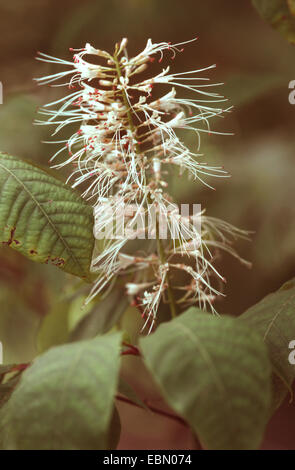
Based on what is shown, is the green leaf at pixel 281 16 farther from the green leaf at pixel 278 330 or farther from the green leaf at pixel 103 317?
the green leaf at pixel 103 317

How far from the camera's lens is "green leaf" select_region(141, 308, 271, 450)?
1.41ft

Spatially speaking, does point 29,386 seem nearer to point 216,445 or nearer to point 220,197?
point 216,445

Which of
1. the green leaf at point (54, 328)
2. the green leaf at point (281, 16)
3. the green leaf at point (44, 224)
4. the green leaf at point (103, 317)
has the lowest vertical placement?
the green leaf at point (54, 328)

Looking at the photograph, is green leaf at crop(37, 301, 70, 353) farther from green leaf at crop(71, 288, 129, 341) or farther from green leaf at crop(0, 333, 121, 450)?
green leaf at crop(0, 333, 121, 450)

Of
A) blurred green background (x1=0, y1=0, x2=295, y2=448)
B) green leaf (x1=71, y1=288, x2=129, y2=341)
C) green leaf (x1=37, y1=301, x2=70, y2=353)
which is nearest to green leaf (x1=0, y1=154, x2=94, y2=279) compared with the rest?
green leaf (x1=71, y1=288, x2=129, y2=341)

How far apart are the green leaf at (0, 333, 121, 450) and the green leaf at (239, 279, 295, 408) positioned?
0.61 ft

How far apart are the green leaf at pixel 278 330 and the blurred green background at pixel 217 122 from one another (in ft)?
2.04

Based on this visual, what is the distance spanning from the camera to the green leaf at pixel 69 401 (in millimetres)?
425

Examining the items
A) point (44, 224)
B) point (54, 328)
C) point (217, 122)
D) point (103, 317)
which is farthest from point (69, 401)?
Answer: point (217, 122)

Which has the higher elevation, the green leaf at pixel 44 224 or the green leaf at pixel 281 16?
the green leaf at pixel 281 16

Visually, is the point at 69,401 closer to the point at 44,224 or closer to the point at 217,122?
the point at 44,224

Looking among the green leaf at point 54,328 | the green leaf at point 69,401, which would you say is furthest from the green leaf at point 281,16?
the green leaf at point 54,328

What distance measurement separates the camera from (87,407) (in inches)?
17.0

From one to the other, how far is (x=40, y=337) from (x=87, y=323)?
0.43 feet
